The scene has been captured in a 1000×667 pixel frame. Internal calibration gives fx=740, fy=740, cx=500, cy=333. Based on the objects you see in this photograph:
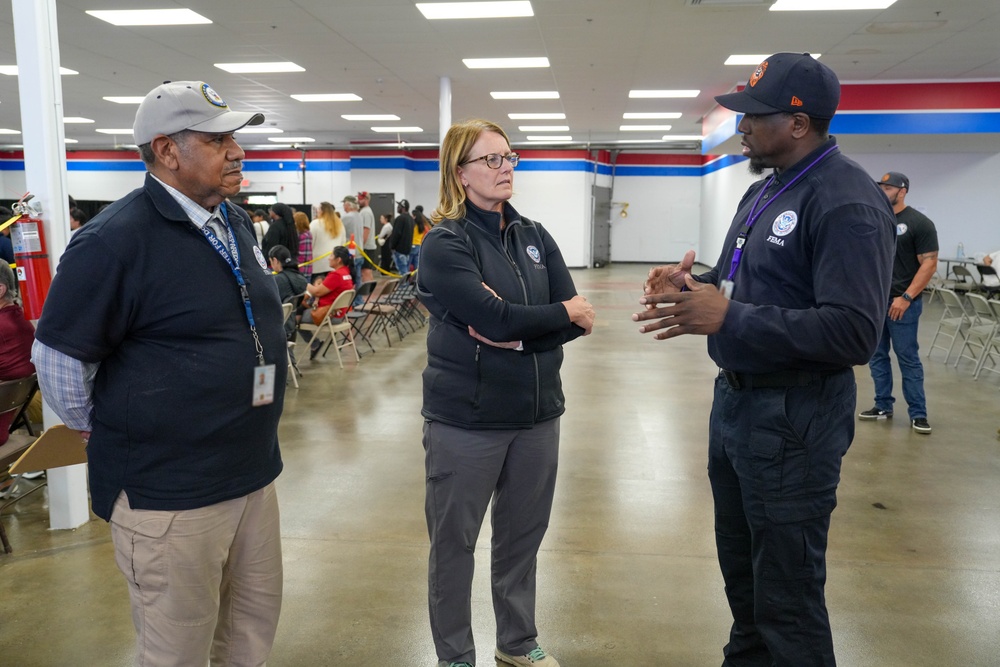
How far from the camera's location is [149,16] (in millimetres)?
7906

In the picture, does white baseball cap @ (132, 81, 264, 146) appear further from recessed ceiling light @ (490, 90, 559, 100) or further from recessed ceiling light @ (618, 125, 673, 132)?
recessed ceiling light @ (618, 125, 673, 132)

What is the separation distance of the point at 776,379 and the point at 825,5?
274 inches

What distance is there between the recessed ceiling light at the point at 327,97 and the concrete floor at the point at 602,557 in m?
9.10

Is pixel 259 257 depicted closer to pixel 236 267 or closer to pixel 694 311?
pixel 236 267


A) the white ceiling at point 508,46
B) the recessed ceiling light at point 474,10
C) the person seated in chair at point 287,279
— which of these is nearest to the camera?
the person seated in chair at point 287,279

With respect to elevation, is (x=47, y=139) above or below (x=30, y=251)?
above

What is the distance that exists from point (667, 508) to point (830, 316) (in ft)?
7.73

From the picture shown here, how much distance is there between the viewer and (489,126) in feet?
6.89

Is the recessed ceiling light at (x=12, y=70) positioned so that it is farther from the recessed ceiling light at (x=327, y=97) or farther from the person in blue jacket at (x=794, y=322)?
the person in blue jacket at (x=794, y=322)

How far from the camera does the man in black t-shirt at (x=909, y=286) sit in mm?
5000

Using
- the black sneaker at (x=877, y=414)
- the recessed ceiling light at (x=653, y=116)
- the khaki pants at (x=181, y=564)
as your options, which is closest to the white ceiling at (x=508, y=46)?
the recessed ceiling light at (x=653, y=116)

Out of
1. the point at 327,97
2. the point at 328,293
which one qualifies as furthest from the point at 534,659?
the point at 327,97

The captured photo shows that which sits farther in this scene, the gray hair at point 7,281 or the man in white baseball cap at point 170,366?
the gray hair at point 7,281

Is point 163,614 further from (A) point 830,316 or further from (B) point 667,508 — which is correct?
(B) point 667,508
